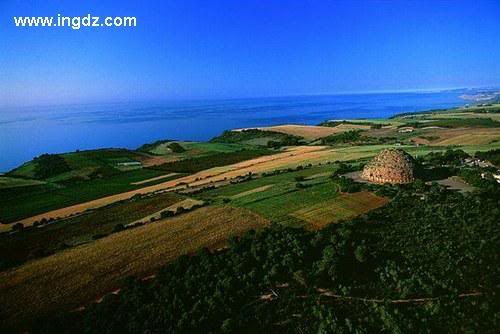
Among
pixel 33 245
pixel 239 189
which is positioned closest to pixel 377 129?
pixel 239 189

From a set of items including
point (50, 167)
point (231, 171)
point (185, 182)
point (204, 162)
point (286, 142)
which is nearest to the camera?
point (185, 182)

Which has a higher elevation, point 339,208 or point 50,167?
point 339,208

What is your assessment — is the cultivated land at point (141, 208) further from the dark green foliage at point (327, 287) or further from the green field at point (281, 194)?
the dark green foliage at point (327, 287)

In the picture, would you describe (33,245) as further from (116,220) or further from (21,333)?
(21,333)

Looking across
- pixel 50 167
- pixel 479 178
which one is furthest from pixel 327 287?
pixel 50 167

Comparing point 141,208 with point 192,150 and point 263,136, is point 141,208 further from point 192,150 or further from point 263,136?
point 263,136
